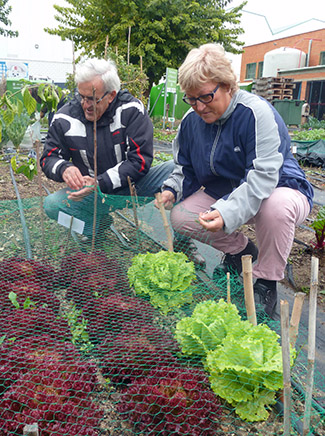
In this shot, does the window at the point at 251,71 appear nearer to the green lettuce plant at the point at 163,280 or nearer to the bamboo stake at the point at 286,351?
the green lettuce plant at the point at 163,280

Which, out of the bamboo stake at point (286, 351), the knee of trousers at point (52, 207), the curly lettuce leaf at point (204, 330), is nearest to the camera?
the bamboo stake at point (286, 351)

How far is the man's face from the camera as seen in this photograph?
7.57ft

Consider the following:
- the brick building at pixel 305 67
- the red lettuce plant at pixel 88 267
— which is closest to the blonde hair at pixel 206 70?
the red lettuce plant at pixel 88 267

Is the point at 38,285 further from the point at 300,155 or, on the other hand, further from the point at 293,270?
the point at 300,155

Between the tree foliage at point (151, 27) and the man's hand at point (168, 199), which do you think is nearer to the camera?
the man's hand at point (168, 199)

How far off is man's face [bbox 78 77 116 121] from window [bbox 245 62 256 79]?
975 inches

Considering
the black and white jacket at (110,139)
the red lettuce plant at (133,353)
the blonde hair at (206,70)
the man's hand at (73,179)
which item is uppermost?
the blonde hair at (206,70)

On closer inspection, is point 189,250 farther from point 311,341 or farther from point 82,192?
point 311,341

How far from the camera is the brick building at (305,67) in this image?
16688 mm

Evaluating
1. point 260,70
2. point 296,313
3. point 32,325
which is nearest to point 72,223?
point 32,325

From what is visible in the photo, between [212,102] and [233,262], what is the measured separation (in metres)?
1.02

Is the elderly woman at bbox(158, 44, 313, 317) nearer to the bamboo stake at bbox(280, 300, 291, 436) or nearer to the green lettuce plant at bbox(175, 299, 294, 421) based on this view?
the green lettuce plant at bbox(175, 299, 294, 421)

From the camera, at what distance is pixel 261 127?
6.37 ft

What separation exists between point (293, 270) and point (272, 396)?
5.18ft
